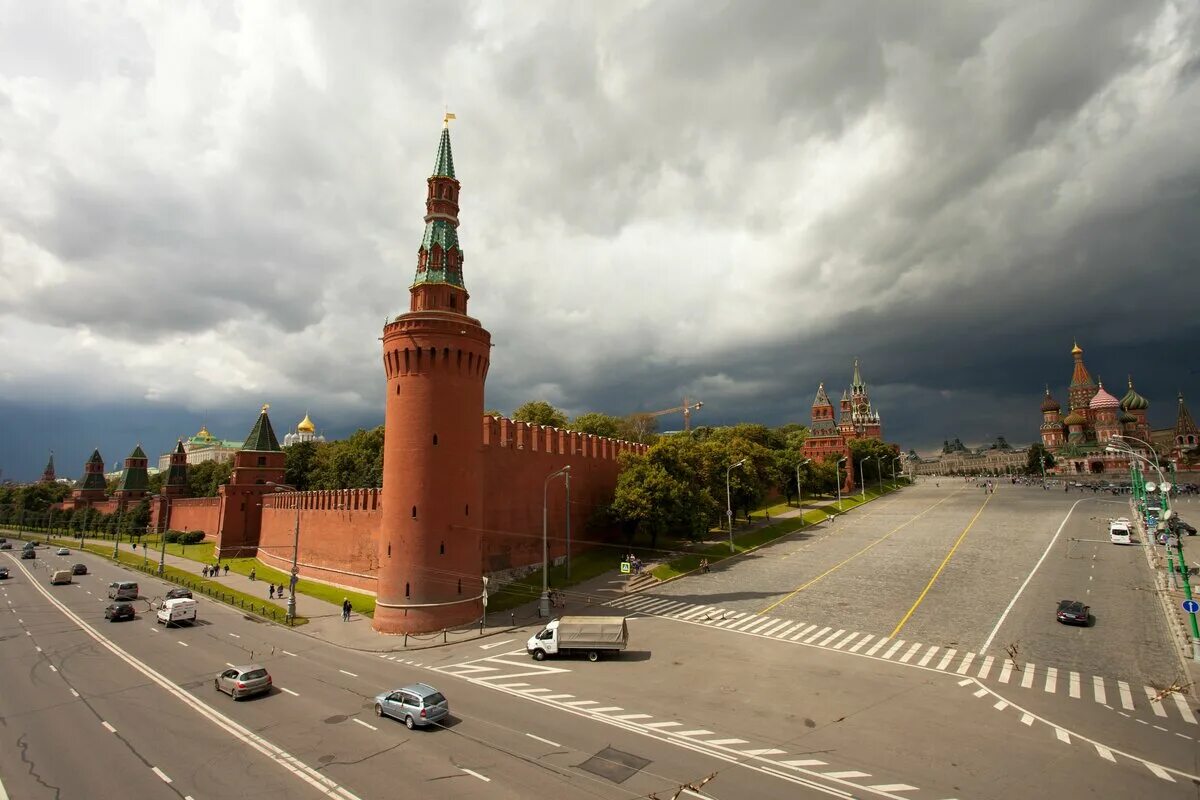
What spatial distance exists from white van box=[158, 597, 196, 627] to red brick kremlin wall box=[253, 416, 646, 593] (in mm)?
12736

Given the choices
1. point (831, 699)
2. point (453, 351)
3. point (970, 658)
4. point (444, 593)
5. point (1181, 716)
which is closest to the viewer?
point (1181, 716)

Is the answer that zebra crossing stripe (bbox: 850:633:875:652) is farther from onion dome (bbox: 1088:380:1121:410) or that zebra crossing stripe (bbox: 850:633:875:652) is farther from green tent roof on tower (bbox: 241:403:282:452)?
onion dome (bbox: 1088:380:1121:410)

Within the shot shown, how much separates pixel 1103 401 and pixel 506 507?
185820 mm

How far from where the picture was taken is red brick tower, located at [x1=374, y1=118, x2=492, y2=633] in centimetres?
3603

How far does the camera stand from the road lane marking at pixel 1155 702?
2022cm

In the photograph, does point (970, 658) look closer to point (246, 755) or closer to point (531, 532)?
point (246, 755)

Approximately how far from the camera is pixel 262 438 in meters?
A: 80.8

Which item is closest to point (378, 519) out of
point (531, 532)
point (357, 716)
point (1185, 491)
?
point (531, 532)

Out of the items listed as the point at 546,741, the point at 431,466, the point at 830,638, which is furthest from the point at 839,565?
the point at 546,741

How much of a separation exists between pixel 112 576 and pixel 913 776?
3048 inches

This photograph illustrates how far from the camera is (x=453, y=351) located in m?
38.8

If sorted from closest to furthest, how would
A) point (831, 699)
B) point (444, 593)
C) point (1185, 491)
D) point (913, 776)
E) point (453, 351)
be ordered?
point (913, 776) < point (831, 699) < point (444, 593) < point (453, 351) < point (1185, 491)

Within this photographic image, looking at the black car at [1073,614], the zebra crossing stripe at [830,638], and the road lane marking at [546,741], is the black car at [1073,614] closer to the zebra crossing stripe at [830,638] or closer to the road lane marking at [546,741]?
the zebra crossing stripe at [830,638]

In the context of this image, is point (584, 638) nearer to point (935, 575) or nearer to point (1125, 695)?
point (1125, 695)
